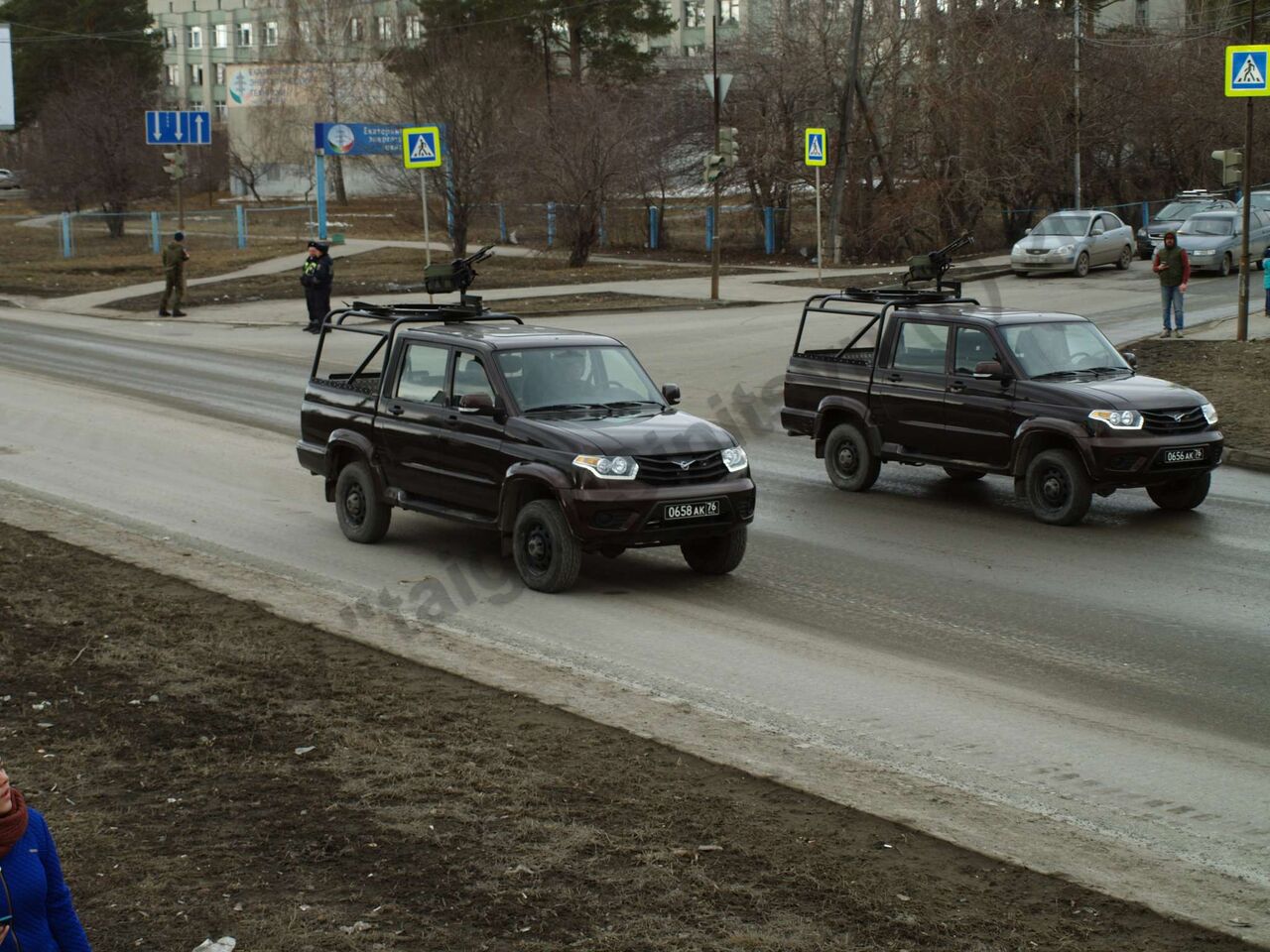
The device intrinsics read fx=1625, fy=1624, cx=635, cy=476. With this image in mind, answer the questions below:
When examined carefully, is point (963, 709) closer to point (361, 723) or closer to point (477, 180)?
point (361, 723)

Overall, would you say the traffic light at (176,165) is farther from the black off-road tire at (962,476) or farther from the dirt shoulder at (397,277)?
the black off-road tire at (962,476)

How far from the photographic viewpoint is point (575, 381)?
11688 millimetres

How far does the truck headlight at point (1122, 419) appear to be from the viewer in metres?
12.9

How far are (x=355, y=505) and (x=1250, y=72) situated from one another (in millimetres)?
15083

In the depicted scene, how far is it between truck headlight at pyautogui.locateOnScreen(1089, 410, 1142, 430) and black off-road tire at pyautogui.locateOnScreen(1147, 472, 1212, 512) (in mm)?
829

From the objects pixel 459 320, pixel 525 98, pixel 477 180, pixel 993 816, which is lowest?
pixel 993 816

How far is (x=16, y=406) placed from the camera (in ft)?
65.7

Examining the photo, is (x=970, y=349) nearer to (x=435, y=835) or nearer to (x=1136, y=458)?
(x=1136, y=458)

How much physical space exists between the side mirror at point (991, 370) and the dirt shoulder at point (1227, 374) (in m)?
3.98

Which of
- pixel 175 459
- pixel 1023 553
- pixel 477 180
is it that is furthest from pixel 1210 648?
pixel 477 180

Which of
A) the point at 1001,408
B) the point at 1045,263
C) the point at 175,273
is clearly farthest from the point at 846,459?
the point at 1045,263

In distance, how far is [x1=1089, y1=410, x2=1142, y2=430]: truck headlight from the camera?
12.9 meters

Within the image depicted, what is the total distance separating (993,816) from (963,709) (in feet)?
5.17

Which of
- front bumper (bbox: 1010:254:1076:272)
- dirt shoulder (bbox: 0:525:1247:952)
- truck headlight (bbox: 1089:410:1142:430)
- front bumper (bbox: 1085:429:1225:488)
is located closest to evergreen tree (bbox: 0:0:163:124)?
front bumper (bbox: 1010:254:1076:272)
